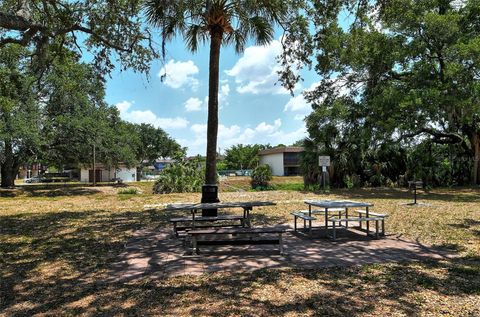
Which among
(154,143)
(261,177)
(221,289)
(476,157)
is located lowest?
(221,289)

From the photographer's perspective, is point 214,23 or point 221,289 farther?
point 214,23

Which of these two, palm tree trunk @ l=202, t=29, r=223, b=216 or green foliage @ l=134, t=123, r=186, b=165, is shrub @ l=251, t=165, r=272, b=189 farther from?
green foliage @ l=134, t=123, r=186, b=165

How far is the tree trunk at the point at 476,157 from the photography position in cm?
2108

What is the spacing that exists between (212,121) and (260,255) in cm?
401

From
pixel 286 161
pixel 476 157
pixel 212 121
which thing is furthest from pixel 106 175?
pixel 212 121

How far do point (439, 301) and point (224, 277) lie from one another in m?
2.28

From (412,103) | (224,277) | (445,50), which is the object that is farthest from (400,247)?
(445,50)

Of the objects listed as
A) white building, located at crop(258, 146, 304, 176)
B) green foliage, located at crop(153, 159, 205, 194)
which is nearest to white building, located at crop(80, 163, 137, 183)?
white building, located at crop(258, 146, 304, 176)

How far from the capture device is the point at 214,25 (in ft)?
30.1

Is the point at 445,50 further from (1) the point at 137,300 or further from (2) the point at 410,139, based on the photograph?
(1) the point at 137,300

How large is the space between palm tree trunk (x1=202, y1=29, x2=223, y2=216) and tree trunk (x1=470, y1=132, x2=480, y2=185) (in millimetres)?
17368

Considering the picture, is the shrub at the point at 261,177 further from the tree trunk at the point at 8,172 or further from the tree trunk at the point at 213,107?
the tree trunk at the point at 213,107

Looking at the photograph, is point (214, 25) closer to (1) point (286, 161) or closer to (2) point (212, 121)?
(2) point (212, 121)

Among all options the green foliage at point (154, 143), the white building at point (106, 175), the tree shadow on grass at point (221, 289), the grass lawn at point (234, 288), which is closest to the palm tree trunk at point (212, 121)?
the grass lawn at point (234, 288)
